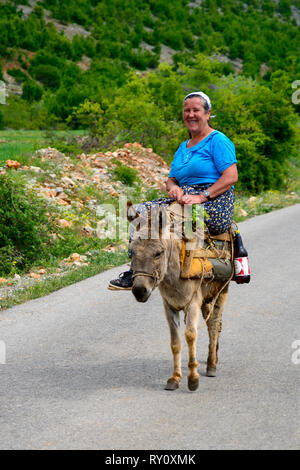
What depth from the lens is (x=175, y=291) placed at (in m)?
5.50

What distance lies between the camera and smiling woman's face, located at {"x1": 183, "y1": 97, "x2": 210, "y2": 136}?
5844 mm

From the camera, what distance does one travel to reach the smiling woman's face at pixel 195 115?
19.2ft

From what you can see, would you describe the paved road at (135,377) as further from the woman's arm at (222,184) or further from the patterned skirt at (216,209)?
the woman's arm at (222,184)

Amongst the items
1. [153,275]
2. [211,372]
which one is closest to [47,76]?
[211,372]

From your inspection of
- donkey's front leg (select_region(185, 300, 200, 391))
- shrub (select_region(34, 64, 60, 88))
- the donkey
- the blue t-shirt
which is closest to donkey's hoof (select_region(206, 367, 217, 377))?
the donkey

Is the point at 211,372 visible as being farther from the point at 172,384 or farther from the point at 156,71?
the point at 156,71

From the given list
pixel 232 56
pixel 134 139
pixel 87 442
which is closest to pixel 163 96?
pixel 134 139

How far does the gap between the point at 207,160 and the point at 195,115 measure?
40 cm

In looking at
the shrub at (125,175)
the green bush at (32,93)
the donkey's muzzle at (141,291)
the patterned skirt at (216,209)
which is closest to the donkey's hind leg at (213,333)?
the patterned skirt at (216,209)

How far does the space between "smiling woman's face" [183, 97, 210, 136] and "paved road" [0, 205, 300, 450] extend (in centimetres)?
223

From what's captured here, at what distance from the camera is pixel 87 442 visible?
468cm

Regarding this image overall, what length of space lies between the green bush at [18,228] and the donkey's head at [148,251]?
238 inches

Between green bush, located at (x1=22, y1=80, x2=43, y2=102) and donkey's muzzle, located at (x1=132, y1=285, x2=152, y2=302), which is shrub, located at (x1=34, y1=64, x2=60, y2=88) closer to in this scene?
green bush, located at (x1=22, y1=80, x2=43, y2=102)

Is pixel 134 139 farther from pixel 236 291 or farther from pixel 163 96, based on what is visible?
pixel 236 291
